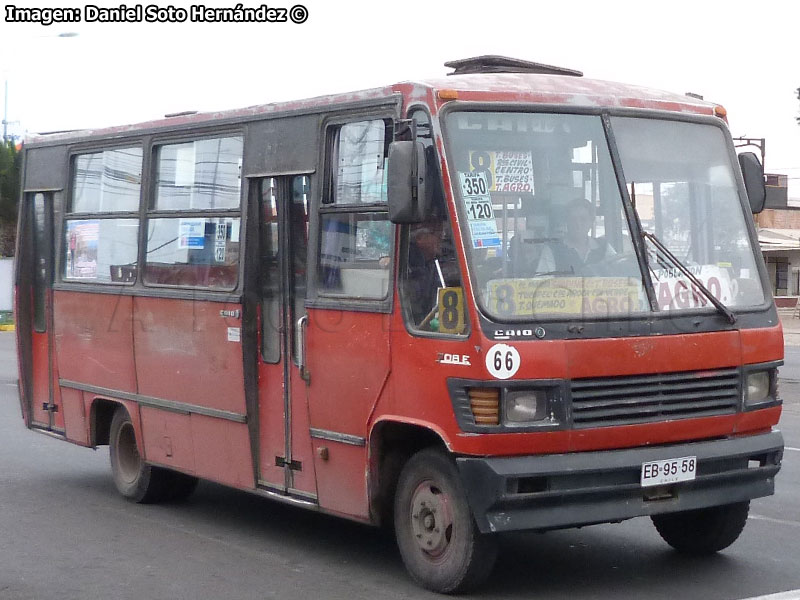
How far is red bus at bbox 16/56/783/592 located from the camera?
6512 mm

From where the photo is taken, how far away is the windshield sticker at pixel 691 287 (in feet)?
22.8

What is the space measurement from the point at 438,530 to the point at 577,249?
164cm

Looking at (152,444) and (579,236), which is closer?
(579,236)

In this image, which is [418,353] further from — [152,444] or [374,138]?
[152,444]

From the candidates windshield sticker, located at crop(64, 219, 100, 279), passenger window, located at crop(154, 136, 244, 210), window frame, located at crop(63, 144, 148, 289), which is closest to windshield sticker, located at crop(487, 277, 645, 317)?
passenger window, located at crop(154, 136, 244, 210)

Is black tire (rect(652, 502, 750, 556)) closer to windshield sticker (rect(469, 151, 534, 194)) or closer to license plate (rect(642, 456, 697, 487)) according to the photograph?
license plate (rect(642, 456, 697, 487))

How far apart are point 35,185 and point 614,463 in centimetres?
669

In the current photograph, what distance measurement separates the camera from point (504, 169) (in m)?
6.79

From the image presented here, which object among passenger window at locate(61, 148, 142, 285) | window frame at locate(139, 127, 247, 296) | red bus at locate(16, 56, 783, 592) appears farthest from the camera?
passenger window at locate(61, 148, 142, 285)

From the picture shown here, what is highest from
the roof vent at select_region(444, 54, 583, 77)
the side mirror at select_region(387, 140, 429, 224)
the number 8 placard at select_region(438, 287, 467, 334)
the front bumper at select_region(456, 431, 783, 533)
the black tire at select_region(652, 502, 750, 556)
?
the roof vent at select_region(444, 54, 583, 77)

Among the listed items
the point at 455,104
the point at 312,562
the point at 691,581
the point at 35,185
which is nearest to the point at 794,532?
the point at 691,581

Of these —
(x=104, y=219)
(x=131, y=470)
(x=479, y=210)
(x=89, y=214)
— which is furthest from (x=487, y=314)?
(x=89, y=214)

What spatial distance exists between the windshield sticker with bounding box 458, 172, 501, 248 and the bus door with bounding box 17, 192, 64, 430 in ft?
17.8

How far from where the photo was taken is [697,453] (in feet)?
22.5
